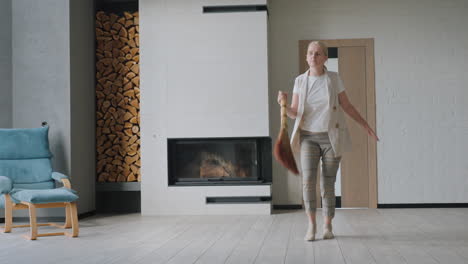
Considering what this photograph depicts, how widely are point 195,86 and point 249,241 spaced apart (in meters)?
2.57

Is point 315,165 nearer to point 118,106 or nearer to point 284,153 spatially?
point 284,153

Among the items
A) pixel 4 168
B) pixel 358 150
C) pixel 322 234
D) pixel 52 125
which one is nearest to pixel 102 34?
pixel 52 125

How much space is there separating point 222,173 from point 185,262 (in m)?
3.13

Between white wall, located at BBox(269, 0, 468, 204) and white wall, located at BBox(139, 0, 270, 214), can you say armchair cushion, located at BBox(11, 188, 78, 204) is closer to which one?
white wall, located at BBox(139, 0, 270, 214)

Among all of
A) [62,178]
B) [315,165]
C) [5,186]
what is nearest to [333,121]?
[315,165]

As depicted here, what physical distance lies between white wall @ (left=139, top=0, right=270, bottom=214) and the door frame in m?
0.97

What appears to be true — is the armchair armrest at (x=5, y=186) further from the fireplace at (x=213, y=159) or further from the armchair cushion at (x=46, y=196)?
the fireplace at (x=213, y=159)

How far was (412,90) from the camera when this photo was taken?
A: 693 centimetres

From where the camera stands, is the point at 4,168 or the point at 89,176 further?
the point at 89,176

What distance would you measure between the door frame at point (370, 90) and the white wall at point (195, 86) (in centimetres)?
97

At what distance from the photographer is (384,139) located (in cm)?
692

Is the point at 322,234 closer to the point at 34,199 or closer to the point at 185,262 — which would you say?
the point at 185,262

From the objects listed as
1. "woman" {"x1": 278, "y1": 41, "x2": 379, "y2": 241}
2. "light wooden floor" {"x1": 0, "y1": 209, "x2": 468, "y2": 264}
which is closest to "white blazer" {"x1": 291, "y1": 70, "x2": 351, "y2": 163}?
"woman" {"x1": 278, "y1": 41, "x2": 379, "y2": 241}

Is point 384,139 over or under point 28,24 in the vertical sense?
under
